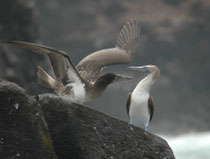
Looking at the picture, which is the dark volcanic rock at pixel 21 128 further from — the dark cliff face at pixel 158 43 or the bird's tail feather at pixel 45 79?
the dark cliff face at pixel 158 43

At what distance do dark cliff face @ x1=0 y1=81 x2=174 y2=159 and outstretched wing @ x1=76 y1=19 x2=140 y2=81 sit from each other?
2135 mm

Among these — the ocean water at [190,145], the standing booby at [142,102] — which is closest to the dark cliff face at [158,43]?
the ocean water at [190,145]

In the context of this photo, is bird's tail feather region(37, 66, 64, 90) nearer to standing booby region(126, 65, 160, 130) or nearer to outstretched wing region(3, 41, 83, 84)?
outstretched wing region(3, 41, 83, 84)

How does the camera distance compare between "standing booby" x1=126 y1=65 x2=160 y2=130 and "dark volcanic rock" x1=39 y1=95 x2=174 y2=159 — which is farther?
"standing booby" x1=126 y1=65 x2=160 y2=130

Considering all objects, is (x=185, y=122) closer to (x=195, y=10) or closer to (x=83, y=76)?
(x=195, y=10)

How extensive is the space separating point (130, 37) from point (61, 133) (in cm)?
456

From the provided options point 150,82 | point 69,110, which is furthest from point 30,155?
point 150,82

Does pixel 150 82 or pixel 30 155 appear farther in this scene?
pixel 150 82

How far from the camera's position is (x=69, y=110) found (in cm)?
470

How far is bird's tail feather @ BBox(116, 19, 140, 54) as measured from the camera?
8.69 meters

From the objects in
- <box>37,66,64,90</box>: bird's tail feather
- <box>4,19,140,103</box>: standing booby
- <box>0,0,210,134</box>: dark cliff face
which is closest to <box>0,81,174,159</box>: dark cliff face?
<box>4,19,140,103</box>: standing booby

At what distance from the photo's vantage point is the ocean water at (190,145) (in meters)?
26.5

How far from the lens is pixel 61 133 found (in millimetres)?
4660

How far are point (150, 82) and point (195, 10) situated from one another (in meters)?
27.2
